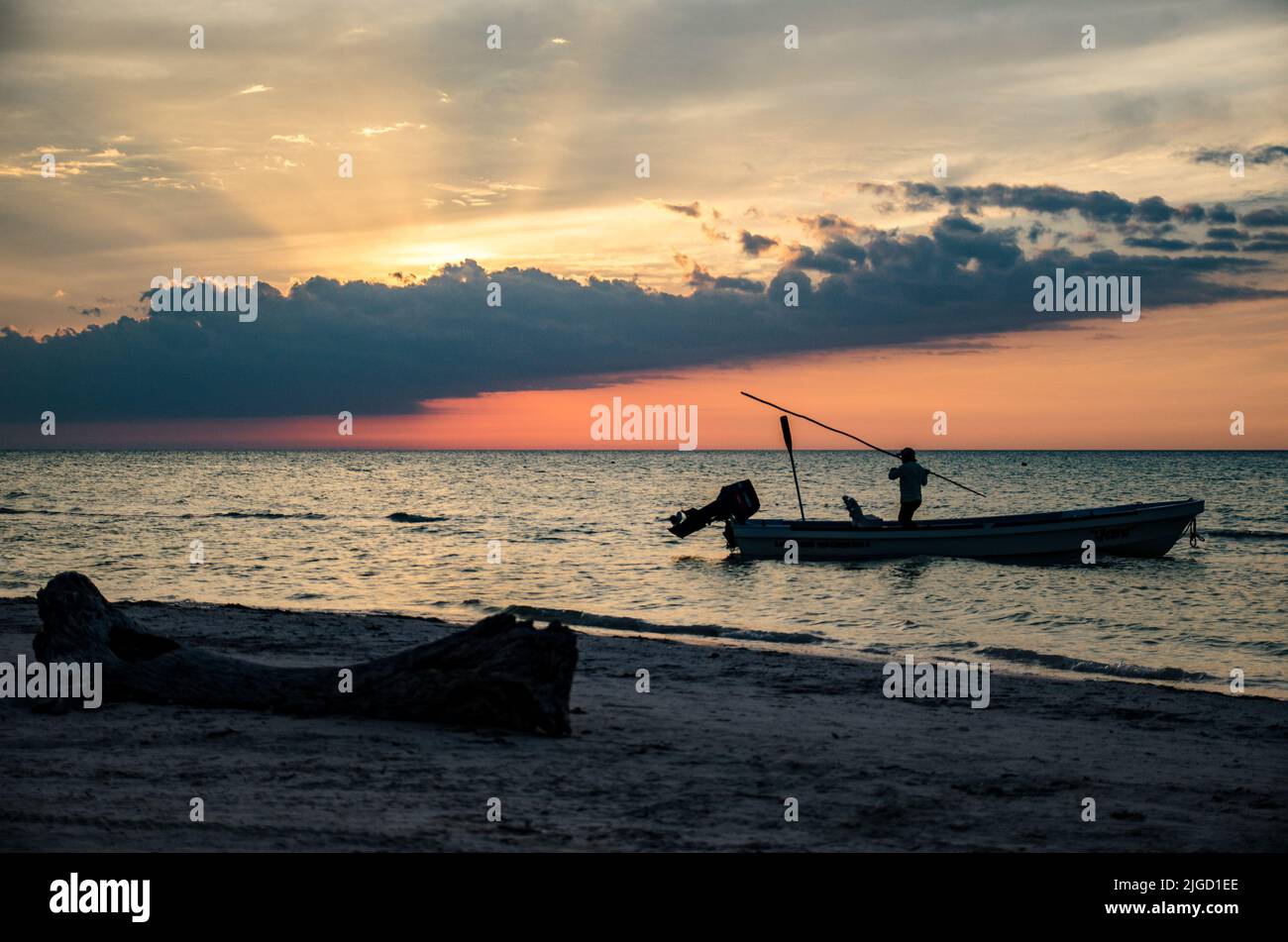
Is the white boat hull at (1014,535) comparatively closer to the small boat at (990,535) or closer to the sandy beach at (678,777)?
the small boat at (990,535)

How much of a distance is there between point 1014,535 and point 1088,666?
14.1 m

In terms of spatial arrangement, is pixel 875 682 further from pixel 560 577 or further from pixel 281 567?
pixel 281 567

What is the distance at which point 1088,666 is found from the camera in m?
14.6

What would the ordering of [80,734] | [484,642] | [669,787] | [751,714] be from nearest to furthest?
1. [669,787]
2. [80,734]
3. [484,642]
4. [751,714]

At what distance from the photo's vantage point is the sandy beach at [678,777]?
6055 mm

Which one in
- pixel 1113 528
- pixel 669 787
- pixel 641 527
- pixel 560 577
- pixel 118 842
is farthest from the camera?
pixel 641 527

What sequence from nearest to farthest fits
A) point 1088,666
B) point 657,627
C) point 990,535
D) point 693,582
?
1. point 1088,666
2. point 657,627
3. point 693,582
4. point 990,535

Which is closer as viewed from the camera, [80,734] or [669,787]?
[669,787]

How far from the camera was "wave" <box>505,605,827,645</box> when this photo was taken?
17141mm

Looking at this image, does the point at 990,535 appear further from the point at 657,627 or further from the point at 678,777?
the point at 678,777

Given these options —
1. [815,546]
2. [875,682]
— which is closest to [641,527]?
[815,546]

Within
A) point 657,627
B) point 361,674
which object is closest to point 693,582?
point 657,627

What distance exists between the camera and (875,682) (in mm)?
12320

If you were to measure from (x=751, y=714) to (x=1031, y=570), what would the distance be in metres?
19.5
